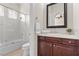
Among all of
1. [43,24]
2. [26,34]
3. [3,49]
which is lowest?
[3,49]

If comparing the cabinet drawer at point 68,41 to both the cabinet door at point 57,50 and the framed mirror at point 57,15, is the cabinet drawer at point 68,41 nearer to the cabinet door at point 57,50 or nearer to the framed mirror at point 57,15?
the cabinet door at point 57,50

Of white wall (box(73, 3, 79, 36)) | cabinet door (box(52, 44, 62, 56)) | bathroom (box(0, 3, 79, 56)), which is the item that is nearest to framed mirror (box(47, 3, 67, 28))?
bathroom (box(0, 3, 79, 56))

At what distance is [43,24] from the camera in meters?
3.29

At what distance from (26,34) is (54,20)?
183cm

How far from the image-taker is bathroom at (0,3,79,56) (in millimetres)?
2313

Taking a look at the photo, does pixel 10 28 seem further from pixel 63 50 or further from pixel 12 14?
pixel 63 50

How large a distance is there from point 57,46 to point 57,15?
39.3 inches

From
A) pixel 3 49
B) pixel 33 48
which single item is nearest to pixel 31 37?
pixel 33 48

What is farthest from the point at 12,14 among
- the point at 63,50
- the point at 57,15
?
the point at 63,50

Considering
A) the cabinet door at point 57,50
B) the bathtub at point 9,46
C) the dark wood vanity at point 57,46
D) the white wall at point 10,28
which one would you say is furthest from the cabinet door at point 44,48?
the white wall at point 10,28

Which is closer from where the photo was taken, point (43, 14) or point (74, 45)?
point (74, 45)

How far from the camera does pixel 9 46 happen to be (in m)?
3.60

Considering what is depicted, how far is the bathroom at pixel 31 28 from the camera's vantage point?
231 centimetres

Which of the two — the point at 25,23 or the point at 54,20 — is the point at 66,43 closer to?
the point at 54,20
